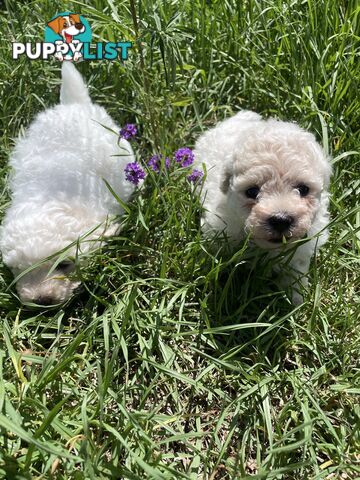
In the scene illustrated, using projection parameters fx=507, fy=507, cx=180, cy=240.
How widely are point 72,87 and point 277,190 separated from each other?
192 cm

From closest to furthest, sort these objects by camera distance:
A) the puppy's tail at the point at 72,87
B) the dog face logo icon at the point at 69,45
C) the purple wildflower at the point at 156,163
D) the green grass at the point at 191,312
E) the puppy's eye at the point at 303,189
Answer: the green grass at the point at 191,312 < the puppy's eye at the point at 303,189 < the purple wildflower at the point at 156,163 < the puppy's tail at the point at 72,87 < the dog face logo icon at the point at 69,45

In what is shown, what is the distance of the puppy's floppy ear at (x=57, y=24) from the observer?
407cm

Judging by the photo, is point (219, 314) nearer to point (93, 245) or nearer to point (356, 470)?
point (93, 245)

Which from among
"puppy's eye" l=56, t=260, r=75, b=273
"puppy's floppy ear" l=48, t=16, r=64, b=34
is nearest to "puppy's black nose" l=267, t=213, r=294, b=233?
"puppy's eye" l=56, t=260, r=75, b=273

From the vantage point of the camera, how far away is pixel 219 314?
302cm

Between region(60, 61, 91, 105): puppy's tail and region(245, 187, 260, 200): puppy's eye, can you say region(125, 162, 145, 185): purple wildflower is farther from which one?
region(60, 61, 91, 105): puppy's tail

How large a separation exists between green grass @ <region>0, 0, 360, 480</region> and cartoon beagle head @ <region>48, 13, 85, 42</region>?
0.12m

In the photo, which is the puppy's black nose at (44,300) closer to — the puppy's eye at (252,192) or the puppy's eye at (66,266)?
the puppy's eye at (66,266)

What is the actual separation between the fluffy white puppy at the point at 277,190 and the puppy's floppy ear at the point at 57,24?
201cm

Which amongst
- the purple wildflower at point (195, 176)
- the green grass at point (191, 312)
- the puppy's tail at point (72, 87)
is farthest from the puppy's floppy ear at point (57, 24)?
the purple wildflower at point (195, 176)

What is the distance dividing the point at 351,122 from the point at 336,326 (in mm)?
1502

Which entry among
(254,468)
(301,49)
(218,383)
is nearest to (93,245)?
(218,383)

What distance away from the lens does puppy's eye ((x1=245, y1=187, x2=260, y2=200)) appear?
2.82m

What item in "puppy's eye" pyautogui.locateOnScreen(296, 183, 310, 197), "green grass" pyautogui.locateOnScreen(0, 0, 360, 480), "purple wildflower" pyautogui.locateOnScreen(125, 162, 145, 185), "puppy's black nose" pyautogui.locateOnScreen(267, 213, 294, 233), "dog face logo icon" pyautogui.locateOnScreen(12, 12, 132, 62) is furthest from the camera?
"dog face logo icon" pyautogui.locateOnScreen(12, 12, 132, 62)
